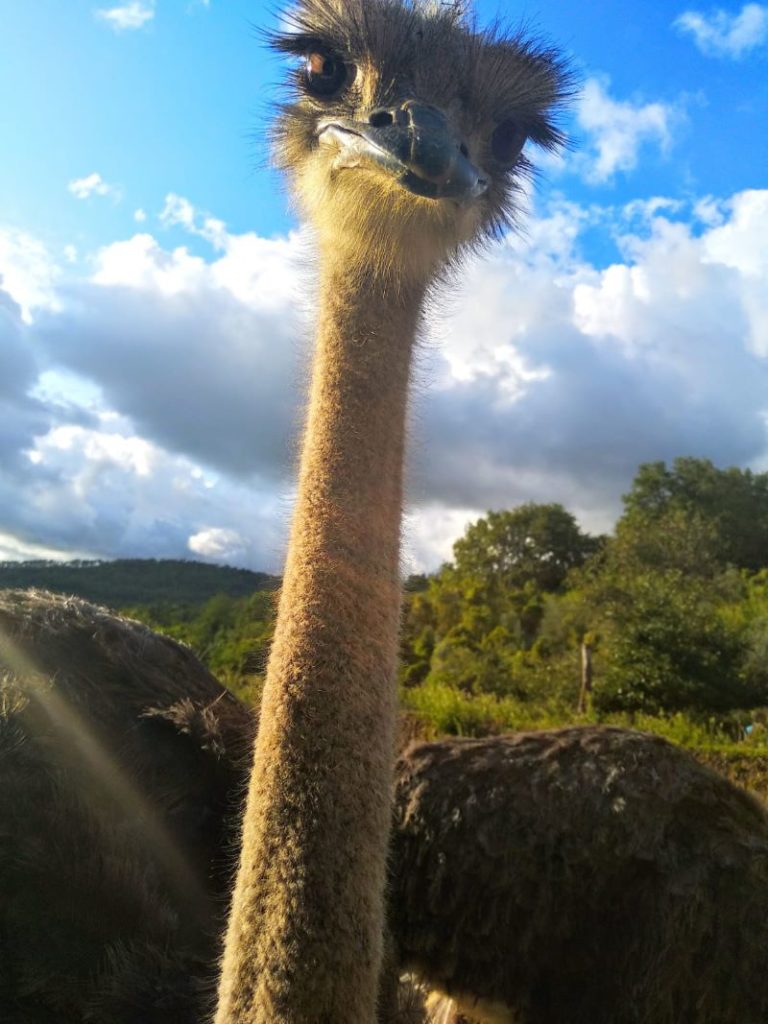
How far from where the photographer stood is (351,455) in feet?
5.74

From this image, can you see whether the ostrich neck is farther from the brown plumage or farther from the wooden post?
the wooden post

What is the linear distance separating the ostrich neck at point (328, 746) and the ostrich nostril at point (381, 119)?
527 mm

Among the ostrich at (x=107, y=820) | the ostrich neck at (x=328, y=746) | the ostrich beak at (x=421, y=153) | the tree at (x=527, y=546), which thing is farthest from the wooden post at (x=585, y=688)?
the tree at (x=527, y=546)

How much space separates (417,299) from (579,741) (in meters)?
1.33

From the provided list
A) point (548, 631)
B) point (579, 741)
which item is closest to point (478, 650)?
point (548, 631)

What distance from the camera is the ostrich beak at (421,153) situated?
168cm

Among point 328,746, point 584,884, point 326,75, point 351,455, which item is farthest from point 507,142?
point 584,884

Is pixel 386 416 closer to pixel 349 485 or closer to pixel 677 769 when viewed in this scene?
pixel 349 485

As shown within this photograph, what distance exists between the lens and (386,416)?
1.86 m

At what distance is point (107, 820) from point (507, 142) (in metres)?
2.15

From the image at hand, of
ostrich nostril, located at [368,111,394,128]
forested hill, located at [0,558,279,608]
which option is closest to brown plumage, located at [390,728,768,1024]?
ostrich nostril, located at [368,111,394,128]

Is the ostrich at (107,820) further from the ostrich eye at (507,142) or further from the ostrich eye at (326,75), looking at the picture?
the ostrich eye at (507,142)

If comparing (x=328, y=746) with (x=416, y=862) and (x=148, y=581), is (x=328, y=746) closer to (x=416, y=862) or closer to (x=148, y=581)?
(x=416, y=862)

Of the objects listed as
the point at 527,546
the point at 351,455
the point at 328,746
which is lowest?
the point at 328,746
